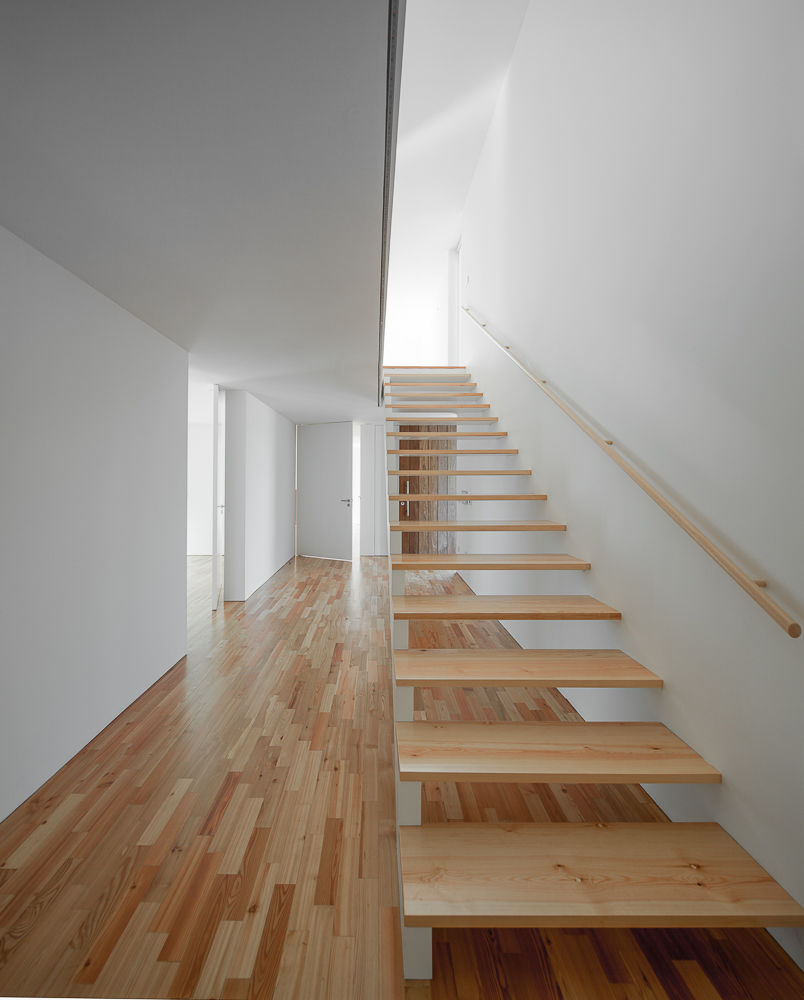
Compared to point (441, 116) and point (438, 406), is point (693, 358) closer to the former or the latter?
point (438, 406)

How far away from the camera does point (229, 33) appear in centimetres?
126

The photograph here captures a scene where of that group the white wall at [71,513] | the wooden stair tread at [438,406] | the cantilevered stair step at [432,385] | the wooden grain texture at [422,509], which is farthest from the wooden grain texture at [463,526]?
the wooden grain texture at [422,509]

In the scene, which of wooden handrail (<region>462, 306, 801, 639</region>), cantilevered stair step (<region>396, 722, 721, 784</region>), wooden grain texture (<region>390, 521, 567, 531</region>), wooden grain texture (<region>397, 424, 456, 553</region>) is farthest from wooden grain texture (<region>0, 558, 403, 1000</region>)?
wooden grain texture (<region>397, 424, 456, 553</region>)

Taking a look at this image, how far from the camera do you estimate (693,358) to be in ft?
6.66

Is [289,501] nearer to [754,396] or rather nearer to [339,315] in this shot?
[339,315]

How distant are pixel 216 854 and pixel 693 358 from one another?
2.33m

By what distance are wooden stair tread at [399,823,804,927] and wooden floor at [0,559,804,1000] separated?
0.21m

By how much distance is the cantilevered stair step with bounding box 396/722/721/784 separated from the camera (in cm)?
177

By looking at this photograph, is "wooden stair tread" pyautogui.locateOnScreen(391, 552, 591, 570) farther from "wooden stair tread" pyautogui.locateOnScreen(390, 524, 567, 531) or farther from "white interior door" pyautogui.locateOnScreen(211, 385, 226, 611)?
"white interior door" pyautogui.locateOnScreen(211, 385, 226, 611)

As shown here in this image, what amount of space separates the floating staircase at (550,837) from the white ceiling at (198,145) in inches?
62.9

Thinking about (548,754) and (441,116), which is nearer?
(548,754)

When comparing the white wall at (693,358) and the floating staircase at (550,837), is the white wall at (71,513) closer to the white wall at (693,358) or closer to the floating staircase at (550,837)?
the floating staircase at (550,837)

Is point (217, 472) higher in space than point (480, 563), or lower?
higher

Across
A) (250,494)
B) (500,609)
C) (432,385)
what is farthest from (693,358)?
(250,494)
